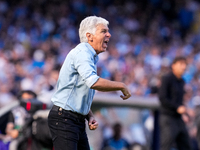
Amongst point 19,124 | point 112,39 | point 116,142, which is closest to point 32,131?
point 19,124

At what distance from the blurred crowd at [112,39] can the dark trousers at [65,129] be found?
6.32 m

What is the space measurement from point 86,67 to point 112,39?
12.1m

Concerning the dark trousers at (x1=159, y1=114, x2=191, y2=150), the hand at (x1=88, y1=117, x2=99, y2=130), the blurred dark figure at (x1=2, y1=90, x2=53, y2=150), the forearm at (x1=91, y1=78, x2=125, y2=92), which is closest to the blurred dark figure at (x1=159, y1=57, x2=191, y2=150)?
the dark trousers at (x1=159, y1=114, x2=191, y2=150)

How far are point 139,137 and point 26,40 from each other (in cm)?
870

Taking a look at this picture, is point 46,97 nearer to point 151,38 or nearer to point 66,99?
point 66,99

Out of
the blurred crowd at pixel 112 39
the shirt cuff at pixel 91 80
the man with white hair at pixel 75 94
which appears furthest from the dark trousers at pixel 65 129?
the blurred crowd at pixel 112 39

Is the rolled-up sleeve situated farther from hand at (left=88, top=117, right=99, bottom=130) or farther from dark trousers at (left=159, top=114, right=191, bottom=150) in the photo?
dark trousers at (left=159, top=114, right=191, bottom=150)

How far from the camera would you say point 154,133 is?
6.52 metres

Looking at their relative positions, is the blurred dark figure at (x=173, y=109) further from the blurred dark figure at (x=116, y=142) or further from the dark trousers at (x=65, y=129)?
the dark trousers at (x=65, y=129)

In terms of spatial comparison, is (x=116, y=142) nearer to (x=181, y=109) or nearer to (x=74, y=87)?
(x=181, y=109)

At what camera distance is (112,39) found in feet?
49.9

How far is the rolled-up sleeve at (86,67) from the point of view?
3180 mm

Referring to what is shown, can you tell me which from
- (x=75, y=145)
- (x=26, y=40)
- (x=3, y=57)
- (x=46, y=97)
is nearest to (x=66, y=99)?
(x=75, y=145)

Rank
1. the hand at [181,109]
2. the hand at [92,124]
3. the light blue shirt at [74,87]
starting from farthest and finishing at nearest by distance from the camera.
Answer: the hand at [181,109]
the hand at [92,124]
the light blue shirt at [74,87]
